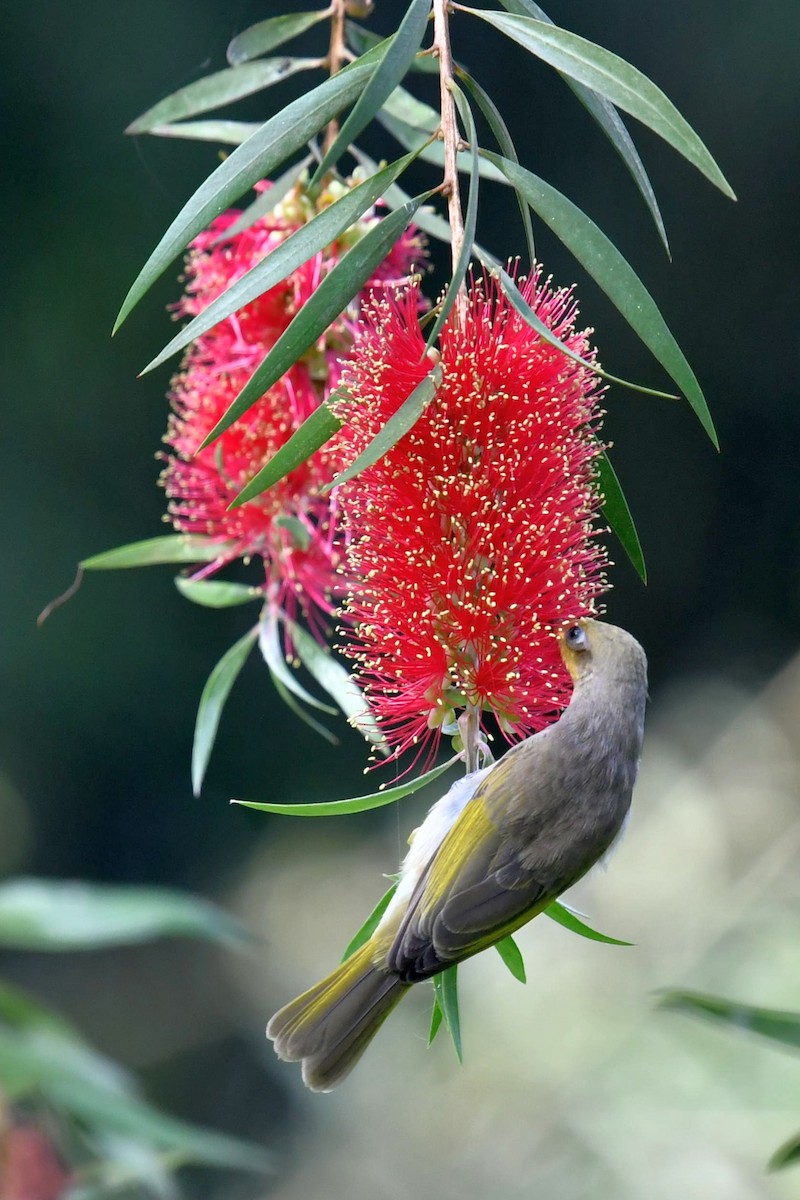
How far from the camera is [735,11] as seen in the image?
4.02 m

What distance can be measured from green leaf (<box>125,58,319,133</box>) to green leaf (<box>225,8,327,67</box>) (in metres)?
0.02

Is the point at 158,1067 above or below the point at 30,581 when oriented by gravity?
below

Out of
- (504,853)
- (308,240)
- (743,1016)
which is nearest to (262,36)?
(308,240)

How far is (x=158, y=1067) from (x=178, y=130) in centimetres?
323

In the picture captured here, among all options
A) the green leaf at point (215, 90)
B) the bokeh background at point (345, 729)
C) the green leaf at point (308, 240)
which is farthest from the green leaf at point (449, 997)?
the bokeh background at point (345, 729)

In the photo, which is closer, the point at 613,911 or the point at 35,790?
the point at 613,911

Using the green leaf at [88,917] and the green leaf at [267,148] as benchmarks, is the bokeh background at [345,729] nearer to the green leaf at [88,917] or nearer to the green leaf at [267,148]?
the green leaf at [88,917]

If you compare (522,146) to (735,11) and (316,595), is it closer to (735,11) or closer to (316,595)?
(735,11)

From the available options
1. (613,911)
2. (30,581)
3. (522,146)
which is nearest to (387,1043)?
(613,911)

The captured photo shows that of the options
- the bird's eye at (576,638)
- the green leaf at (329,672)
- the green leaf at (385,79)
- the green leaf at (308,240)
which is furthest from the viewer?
the green leaf at (329,672)

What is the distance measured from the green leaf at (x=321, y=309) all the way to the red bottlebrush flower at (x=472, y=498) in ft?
A: 0.38

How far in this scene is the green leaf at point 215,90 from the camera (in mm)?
1624

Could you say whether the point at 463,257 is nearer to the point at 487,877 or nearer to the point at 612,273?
the point at 612,273

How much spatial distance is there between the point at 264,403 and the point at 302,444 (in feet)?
1.89
